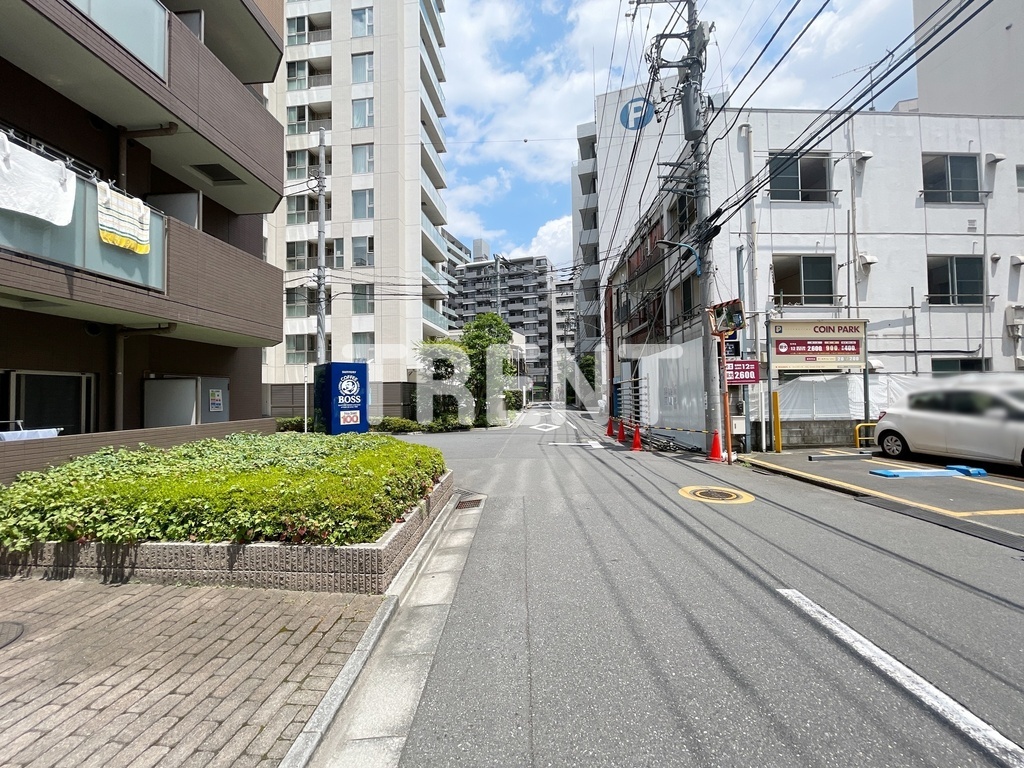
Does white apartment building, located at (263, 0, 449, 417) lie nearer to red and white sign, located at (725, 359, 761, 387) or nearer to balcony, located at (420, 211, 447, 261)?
balcony, located at (420, 211, 447, 261)

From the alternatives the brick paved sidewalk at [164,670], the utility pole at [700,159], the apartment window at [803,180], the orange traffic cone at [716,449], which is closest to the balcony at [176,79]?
the brick paved sidewalk at [164,670]

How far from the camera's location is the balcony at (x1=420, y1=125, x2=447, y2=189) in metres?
27.0

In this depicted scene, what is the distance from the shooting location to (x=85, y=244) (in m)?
5.95

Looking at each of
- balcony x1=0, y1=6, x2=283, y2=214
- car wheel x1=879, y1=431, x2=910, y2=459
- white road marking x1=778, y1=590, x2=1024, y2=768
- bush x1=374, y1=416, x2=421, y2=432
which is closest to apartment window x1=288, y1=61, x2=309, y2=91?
balcony x1=0, y1=6, x2=283, y2=214

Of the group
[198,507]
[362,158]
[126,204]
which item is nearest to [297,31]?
[362,158]

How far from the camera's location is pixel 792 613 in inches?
140

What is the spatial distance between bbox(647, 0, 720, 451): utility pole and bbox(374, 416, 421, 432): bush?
48.7ft

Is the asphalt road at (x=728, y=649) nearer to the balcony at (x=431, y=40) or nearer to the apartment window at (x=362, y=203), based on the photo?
the apartment window at (x=362, y=203)

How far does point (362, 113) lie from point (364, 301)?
33.3 feet

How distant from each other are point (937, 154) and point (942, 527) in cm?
1523

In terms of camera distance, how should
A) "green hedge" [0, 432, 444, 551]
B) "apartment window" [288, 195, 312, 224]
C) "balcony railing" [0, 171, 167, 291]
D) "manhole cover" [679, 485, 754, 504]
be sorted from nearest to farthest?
"green hedge" [0, 432, 444, 551] < "balcony railing" [0, 171, 167, 291] < "manhole cover" [679, 485, 754, 504] < "apartment window" [288, 195, 312, 224]

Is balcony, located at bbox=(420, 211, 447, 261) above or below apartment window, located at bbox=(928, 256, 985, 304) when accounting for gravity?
above

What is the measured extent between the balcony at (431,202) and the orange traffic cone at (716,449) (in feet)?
70.0

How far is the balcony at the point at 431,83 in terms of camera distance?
26981 mm
